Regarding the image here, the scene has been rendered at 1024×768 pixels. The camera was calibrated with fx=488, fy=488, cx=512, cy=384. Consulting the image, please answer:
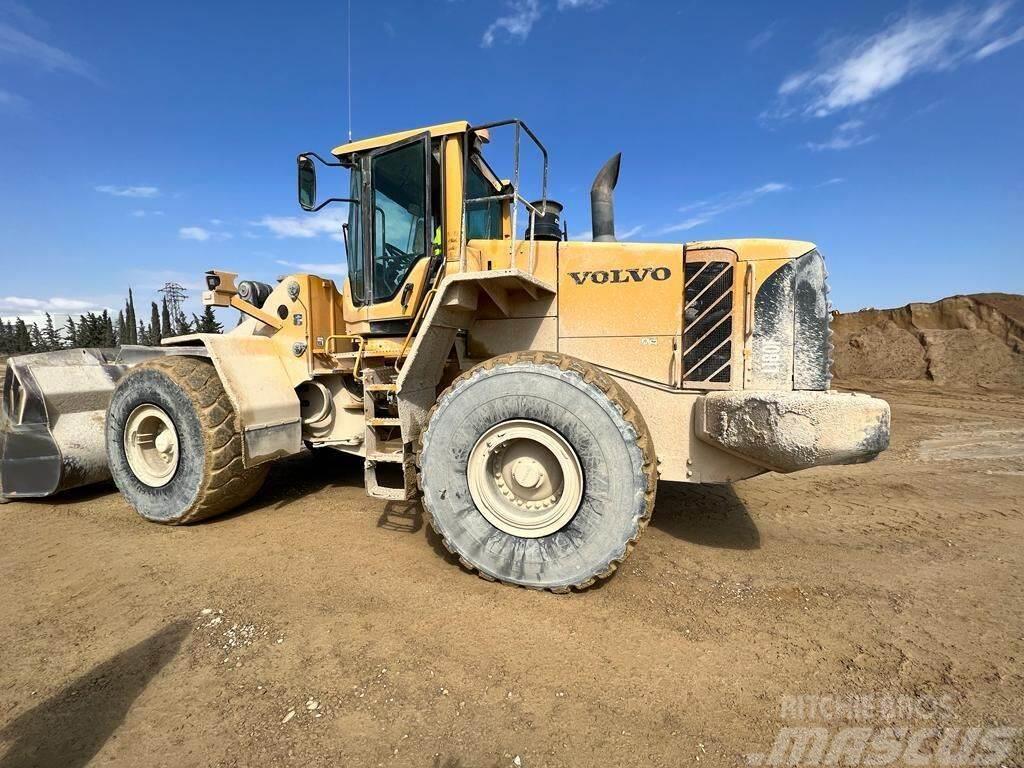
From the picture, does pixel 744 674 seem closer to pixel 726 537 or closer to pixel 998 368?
pixel 726 537

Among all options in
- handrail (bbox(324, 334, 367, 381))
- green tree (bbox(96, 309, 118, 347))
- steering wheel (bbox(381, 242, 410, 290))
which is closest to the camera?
steering wheel (bbox(381, 242, 410, 290))

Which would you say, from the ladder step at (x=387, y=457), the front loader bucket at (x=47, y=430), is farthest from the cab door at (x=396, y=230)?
the front loader bucket at (x=47, y=430)

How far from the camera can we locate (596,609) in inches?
113

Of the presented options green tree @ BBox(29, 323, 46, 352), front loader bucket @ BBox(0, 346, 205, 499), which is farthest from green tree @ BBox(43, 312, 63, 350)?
front loader bucket @ BBox(0, 346, 205, 499)

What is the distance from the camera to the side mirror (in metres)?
4.30

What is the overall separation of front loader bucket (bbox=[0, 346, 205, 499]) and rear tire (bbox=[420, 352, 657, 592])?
3492 millimetres

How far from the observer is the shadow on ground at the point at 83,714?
188cm

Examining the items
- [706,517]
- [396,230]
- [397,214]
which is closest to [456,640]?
[706,517]

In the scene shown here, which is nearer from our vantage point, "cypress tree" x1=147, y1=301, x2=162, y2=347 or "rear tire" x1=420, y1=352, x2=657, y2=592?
"rear tire" x1=420, y1=352, x2=657, y2=592

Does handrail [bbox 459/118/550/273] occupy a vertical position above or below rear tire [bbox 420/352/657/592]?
above

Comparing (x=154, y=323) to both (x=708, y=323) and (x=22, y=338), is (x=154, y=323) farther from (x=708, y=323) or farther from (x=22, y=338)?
(x=708, y=323)

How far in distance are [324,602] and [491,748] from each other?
147 cm

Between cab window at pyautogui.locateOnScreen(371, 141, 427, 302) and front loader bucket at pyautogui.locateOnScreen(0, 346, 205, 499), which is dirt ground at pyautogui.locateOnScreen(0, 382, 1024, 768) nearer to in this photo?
front loader bucket at pyautogui.locateOnScreen(0, 346, 205, 499)

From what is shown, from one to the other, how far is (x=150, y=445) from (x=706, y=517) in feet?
17.1
